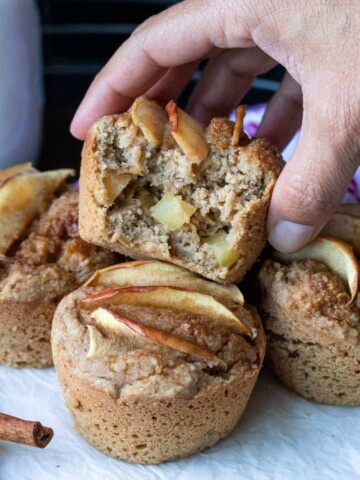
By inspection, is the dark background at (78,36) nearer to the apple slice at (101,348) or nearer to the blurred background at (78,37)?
the blurred background at (78,37)

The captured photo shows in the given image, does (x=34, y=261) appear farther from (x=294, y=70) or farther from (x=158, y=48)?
(x=294, y=70)

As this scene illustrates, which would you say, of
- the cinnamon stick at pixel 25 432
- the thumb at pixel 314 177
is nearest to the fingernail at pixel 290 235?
the thumb at pixel 314 177

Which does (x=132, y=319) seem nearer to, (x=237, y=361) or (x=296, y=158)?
(x=237, y=361)

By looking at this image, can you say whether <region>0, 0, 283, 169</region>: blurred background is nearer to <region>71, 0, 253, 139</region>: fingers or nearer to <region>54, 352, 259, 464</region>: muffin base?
<region>71, 0, 253, 139</region>: fingers

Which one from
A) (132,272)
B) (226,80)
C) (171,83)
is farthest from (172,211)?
(226,80)

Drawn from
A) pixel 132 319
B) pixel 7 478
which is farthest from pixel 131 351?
pixel 7 478

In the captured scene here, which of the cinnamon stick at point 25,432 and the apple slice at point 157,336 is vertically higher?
the apple slice at point 157,336
